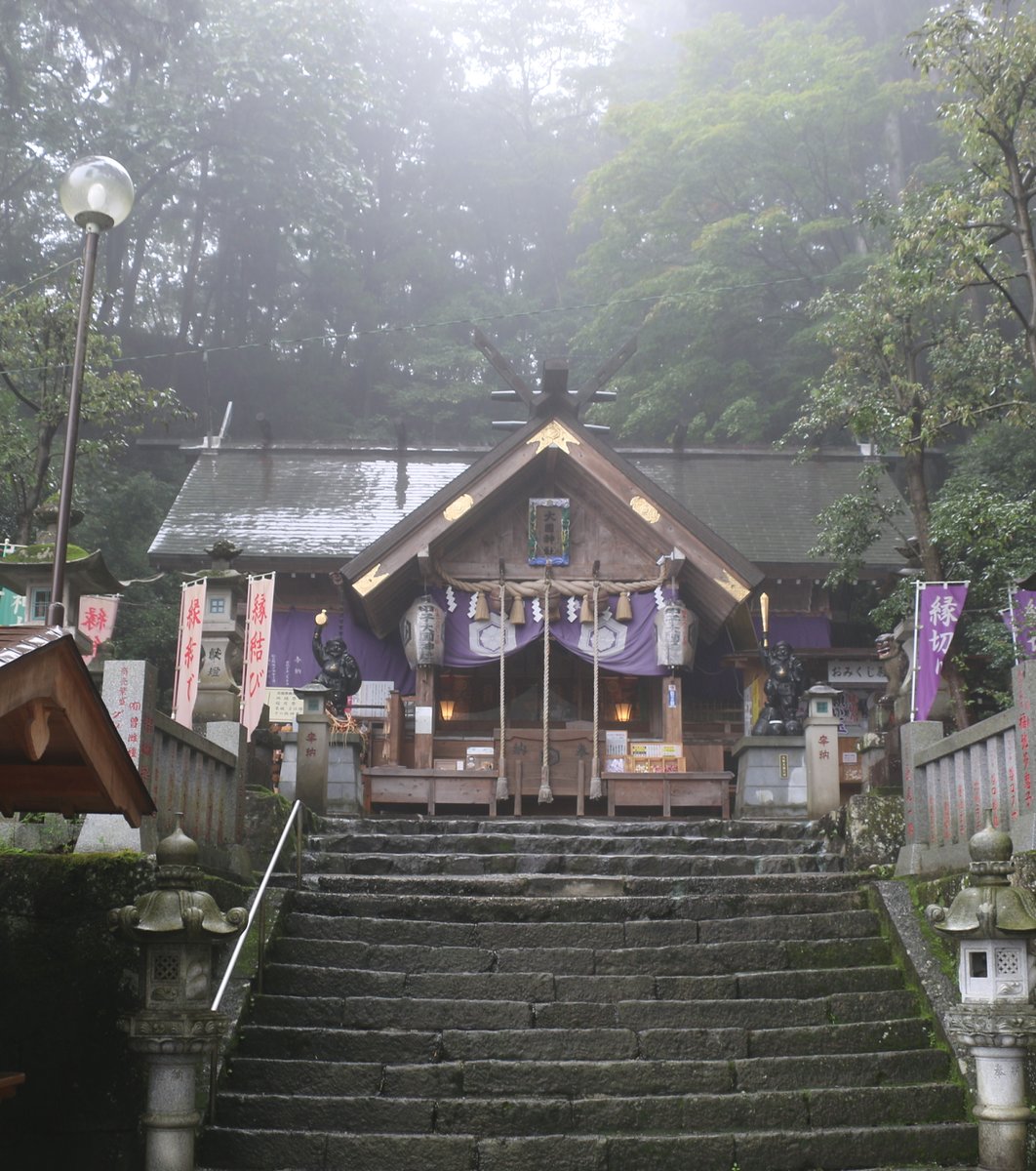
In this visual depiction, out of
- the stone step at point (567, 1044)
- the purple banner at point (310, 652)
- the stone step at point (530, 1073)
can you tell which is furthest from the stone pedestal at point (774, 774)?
the stone step at point (530, 1073)

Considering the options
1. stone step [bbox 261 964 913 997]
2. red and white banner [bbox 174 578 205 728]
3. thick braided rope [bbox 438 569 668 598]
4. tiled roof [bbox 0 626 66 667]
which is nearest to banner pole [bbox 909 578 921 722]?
stone step [bbox 261 964 913 997]

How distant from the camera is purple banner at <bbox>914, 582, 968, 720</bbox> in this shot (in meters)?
13.0

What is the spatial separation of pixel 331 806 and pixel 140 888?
678 cm

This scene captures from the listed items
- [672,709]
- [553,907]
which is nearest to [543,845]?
[553,907]

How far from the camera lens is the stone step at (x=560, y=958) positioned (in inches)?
334

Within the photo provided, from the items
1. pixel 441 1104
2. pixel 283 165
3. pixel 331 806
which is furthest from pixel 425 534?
pixel 283 165

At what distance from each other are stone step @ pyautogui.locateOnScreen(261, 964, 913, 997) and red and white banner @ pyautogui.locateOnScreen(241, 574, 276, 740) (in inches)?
149

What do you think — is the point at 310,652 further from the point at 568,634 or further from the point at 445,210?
the point at 445,210

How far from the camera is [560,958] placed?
28.0ft

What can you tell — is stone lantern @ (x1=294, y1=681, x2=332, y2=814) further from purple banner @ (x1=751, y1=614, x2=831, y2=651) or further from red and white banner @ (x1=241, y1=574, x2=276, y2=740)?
purple banner @ (x1=751, y1=614, x2=831, y2=651)

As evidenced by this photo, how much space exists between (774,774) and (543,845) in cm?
474

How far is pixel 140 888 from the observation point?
23.5 feet

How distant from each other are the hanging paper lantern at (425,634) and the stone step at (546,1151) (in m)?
11.0

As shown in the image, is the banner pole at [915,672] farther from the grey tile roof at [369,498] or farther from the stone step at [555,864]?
the grey tile roof at [369,498]
